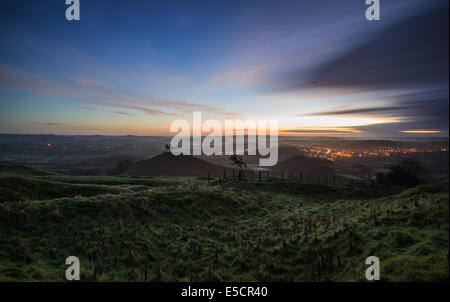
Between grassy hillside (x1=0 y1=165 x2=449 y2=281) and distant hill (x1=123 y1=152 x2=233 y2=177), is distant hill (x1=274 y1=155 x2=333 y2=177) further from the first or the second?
grassy hillside (x1=0 y1=165 x2=449 y2=281)

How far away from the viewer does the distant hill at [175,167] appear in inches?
4388

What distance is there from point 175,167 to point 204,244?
108341 millimetres

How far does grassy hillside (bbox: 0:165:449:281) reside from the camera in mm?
8328

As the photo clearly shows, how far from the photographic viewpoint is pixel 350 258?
9.16m

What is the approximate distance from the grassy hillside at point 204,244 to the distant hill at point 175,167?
9660 cm

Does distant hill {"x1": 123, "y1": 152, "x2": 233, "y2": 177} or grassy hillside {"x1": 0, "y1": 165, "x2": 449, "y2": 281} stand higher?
grassy hillside {"x1": 0, "y1": 165, "x2": 449, "y2": 281}

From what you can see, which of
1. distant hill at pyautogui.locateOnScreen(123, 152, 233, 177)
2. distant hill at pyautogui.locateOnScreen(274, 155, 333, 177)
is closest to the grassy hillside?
distant hill at pyautogui.locateOnScreen(123, 152, 233, 177)

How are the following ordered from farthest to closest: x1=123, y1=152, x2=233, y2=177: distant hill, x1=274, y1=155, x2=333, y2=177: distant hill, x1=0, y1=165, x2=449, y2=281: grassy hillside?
x1=274, y1=155, x2=333, y2=177: distant hill → x1=123, y1=152, x2=233, y2=177: distant hill → x1=0, y1=165, x2=449, y2=281: grassy hillside

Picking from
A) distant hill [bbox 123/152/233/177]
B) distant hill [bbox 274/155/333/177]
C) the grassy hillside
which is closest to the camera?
the grassy hillside

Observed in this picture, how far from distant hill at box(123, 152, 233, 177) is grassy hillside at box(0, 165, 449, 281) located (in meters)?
96.6

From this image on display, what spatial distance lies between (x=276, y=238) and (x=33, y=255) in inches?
502

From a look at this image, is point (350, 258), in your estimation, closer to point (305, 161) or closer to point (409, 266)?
point (409, 266)

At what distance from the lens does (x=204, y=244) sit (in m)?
12.4
